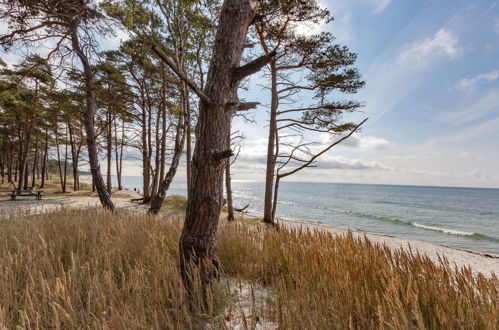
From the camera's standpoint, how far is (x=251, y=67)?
2213mm

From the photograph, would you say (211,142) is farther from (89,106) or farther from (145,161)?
(145,161)

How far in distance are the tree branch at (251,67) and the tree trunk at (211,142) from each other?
0.05m

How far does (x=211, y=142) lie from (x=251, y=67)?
87 cm

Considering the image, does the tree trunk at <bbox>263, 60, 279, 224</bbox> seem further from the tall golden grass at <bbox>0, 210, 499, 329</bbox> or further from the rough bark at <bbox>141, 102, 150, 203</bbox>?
the rough bark at <bbox>141, 102, 150, 203</bbox>

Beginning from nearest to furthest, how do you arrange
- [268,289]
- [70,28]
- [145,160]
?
[268,289] → [70,28] → [145,160]

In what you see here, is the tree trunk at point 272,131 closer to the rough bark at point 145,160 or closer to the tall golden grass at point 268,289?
the tall golden grass at point 268,289

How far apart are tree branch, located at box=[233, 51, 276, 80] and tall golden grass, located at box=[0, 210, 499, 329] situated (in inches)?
82.1

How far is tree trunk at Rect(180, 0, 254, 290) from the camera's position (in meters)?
2.30

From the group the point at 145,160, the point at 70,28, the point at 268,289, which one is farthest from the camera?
the point at 145,160

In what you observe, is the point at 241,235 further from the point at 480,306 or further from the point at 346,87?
the point at 346,87

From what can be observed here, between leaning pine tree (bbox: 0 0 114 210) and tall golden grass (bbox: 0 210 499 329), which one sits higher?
leaning pine tree (bbox: 0 0 114 210)

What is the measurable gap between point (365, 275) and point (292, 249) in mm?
959

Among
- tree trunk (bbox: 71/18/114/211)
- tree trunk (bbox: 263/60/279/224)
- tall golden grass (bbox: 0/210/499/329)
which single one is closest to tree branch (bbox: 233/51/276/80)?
tall golden grass (bbox: 0/210/499/329)

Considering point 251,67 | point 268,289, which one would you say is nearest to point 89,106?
point 251,67
